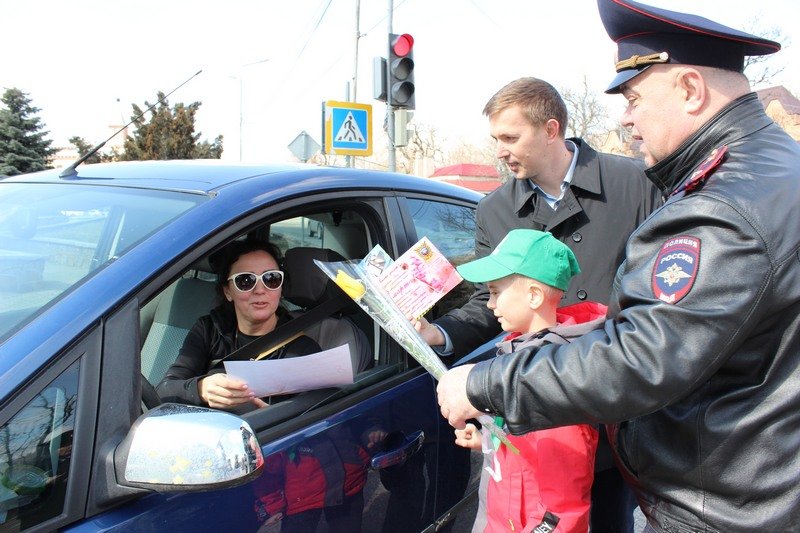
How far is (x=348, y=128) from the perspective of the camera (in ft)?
26.7

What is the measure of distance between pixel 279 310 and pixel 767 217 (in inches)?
66.8

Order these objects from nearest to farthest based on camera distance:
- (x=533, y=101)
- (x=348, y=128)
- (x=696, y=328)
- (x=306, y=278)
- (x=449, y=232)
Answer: (x=696, y=328), (x=306, y=278), (x=533, y=101), (x=449, y=232), (x=348, y=128)

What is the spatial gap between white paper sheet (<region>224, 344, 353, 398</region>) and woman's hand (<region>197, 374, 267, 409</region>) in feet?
0.07

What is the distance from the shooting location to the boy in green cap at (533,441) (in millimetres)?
1636

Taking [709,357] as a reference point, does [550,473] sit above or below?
below

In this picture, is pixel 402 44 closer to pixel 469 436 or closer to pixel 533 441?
pixel 469 436

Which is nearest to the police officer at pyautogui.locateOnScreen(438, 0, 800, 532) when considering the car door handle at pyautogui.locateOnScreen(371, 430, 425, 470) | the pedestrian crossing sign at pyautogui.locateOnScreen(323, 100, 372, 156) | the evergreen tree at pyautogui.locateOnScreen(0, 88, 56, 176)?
the car door handle at pyautogui.locateOnScreen(371, 430, 425, 470)

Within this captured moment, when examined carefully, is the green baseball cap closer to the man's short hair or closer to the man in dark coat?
the man in dark coat

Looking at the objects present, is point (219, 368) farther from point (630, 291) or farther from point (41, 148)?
point (41, 148)

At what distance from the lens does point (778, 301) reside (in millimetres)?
1157

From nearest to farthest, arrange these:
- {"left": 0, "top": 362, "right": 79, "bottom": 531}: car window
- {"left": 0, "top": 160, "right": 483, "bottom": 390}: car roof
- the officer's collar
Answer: {"left": 0, "top": 362, "right": 79, "bottom": 531}: car window
{"left": 0, "top": 160, "right": 483, "bottom": 390}: car roof
the officer's collar

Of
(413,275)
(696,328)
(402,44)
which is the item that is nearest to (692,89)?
(696,328)

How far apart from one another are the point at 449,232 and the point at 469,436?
1.10m

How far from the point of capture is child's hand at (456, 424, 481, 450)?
180cm
